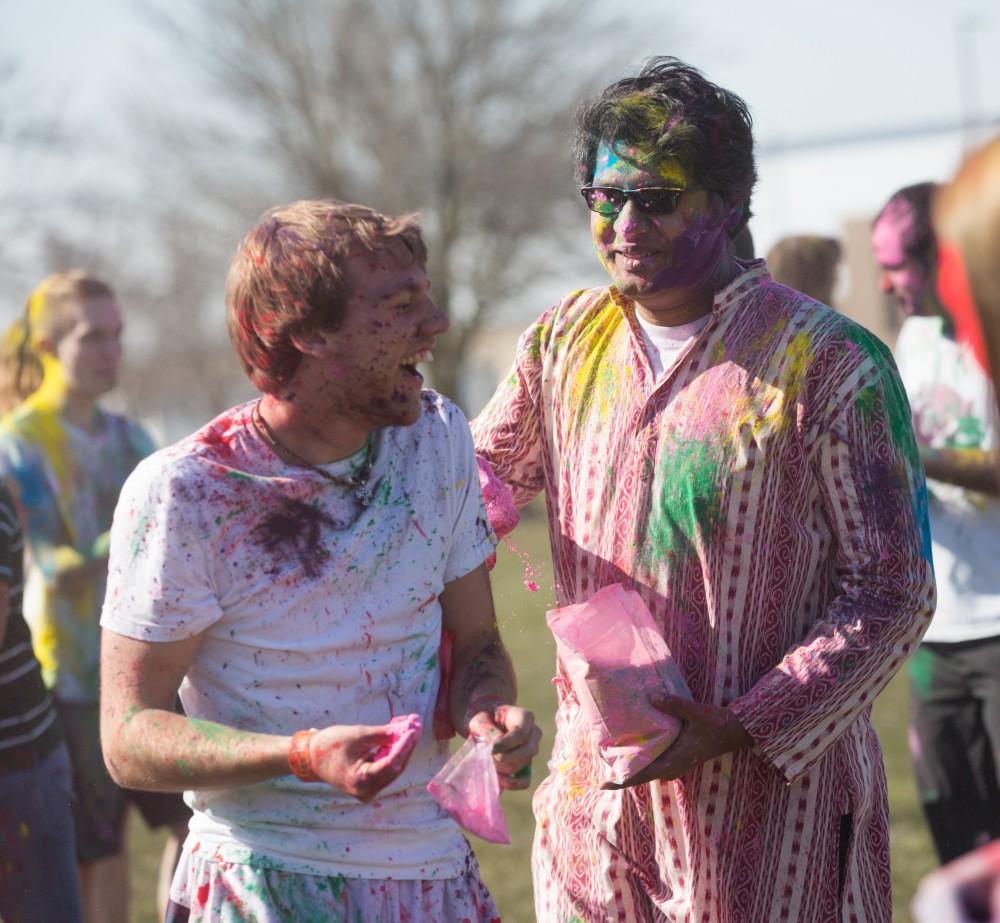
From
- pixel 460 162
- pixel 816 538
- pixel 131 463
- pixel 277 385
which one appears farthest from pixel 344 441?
pixel 460 162

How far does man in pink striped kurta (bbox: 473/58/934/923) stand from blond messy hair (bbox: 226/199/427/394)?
61cm

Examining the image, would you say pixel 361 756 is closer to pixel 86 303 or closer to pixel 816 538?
pixel 816 538

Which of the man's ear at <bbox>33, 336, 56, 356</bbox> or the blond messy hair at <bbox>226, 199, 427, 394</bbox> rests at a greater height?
the blond messy hair at <bbox>226, 199, 427, 394</bbox>

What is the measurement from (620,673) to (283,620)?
0.63 metres

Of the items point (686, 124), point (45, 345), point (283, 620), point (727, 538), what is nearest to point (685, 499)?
point (727, 538)

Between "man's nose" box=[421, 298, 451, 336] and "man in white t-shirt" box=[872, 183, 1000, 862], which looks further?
"man in white t-shirt" box=[872, 183, 1000, 862]

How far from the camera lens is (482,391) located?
43.2 m

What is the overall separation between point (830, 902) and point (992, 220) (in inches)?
66.1

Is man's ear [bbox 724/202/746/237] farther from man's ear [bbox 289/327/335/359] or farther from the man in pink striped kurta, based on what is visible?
man's ear [bbox 289/327/335/359]

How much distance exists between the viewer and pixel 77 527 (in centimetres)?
450

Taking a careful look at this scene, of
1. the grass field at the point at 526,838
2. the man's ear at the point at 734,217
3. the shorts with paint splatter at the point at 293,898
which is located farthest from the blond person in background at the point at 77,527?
the man's ear at the point at 734,217

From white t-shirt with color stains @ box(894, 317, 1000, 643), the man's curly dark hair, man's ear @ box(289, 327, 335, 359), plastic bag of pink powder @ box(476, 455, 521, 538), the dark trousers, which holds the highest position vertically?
the man's curly dark hair

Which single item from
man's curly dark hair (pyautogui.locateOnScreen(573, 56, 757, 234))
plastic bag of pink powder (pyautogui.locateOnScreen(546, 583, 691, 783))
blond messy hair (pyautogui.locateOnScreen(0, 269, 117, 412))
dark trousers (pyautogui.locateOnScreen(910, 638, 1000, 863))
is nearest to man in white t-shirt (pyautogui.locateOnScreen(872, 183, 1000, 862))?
dark trousers (pyautogui.locateOnScreen(910, 638, 1000, 863))

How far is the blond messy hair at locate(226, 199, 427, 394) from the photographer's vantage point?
2268 mm
